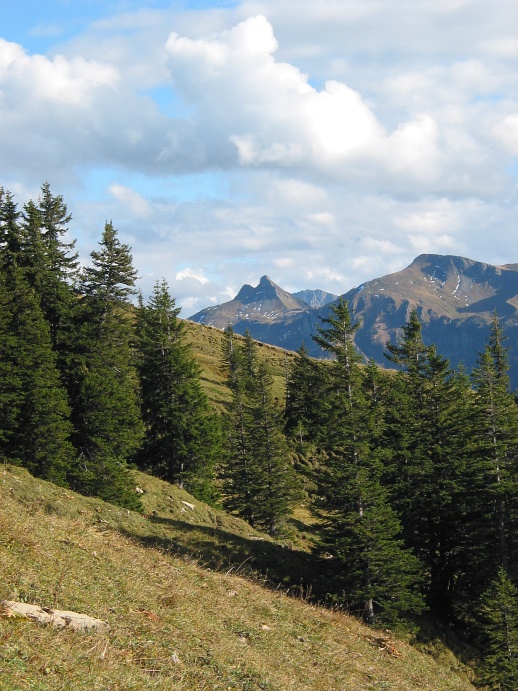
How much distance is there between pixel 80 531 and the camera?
46.5 feet

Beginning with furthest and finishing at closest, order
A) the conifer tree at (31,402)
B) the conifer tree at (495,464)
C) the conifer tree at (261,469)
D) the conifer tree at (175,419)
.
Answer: the conifer tree at (261,469), the conifer tree at (175,419), the conifer tree at (495,464), the conifer tree at (31,402)

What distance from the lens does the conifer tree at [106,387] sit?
31.1 m

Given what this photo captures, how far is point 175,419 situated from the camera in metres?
38.0

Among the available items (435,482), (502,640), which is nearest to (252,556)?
(502,640)

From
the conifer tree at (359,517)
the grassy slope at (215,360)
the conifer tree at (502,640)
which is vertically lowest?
the conifer tree at (502,640)

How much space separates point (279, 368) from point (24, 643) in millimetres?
118175

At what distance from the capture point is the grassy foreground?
7207 mm

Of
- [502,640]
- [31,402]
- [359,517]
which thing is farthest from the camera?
[31,402]

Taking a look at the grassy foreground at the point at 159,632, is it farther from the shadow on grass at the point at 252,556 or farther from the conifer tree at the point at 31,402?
the conifer tree at the point at 31,402

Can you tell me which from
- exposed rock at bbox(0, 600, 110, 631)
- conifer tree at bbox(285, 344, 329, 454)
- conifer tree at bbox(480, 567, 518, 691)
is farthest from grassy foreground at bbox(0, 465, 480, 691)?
conifer tree at bbox(285, 344, 329, 454)

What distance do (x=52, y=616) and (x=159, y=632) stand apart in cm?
232

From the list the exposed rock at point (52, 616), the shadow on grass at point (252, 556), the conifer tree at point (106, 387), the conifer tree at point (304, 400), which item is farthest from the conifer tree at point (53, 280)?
the conifer tree at point (304, 400)

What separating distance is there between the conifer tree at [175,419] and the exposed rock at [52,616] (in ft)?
96.8

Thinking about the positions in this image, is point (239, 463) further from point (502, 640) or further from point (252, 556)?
point (502, 640)
